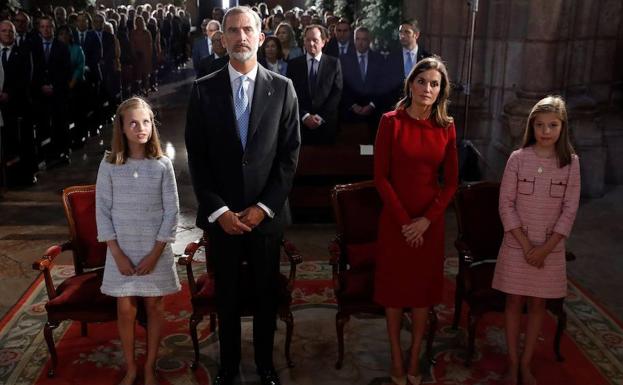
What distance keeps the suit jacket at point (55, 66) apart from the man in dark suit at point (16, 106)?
457 millimetres

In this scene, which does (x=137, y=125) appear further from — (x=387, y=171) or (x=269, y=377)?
(x=269, y=377)

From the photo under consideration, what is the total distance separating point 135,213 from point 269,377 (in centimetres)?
104

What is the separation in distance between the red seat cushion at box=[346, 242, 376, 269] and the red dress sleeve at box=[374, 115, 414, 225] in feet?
2.01

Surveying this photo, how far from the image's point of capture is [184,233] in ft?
19.5

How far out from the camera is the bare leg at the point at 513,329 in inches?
142

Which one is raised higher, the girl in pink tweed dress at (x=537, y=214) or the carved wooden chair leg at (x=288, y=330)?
the girl in pink tweed dress at (x=537, y=214)

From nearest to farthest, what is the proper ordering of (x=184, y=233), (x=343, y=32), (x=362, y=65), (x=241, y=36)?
(x=241, y=36), (x=184, y=233), (x=362, y=65), (x=343, y=32)

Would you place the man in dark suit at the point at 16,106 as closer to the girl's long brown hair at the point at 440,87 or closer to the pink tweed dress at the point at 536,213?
the girl's long brown hair at the point at 440,87

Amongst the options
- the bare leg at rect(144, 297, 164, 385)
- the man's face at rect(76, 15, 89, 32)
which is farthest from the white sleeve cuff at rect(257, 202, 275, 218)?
the man's face at rect(76, 15, 89, 32)

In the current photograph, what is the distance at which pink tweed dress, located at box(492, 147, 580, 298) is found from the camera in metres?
3.44

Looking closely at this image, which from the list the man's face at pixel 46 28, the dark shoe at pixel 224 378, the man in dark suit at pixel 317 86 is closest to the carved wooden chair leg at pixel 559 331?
the dark shoe at pixel 224 378

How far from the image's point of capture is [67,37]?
891 centimetres

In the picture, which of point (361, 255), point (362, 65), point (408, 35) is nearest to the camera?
point (361, 255)

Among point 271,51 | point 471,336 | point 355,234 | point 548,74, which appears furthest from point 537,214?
point 271,51
